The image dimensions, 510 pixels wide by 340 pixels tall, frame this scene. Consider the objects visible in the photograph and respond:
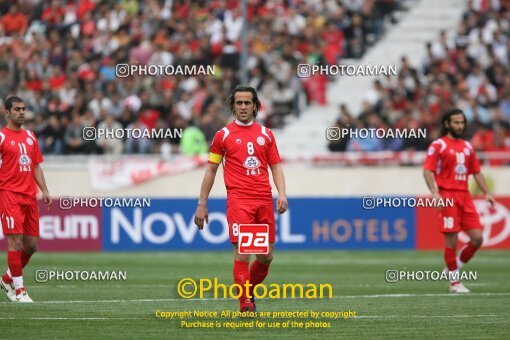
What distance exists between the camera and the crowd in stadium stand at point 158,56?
2866cm

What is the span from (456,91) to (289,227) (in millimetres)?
6266

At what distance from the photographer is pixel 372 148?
27.5m

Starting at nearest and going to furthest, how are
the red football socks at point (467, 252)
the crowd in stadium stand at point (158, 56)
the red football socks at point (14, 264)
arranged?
the red football socks at point (14, 264)
the red football socks at point (467, 252)
the crowd in stadium stand at point (158, 56)

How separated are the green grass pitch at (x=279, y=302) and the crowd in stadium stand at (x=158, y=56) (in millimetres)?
6124

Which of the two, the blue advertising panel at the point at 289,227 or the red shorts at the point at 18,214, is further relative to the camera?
the blue advertising panel at the point at 289,227

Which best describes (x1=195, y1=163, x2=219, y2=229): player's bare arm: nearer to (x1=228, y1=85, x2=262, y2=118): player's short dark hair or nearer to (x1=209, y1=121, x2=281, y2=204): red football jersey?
(x1=209, y1=121, x2=281, y2=204): red football jersey

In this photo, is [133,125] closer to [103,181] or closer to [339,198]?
[103,181]

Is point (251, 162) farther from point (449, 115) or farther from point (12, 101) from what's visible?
point (449, 115)

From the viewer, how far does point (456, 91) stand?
1140 inches

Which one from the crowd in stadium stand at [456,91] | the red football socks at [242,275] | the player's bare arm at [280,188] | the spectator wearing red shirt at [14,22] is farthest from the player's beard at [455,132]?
the spectator wearing red shirt at [14,22]

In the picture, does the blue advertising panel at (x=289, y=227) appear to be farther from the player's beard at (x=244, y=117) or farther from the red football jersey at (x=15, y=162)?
the player's beard at (x=244, y=117)

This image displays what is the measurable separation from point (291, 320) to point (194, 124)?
16530mm

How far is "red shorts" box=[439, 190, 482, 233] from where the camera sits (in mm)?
16453

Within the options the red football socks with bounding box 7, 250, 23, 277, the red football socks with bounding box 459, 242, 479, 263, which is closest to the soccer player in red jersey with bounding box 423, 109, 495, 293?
the red football socks with bounding box 459, 242, 479, 263
